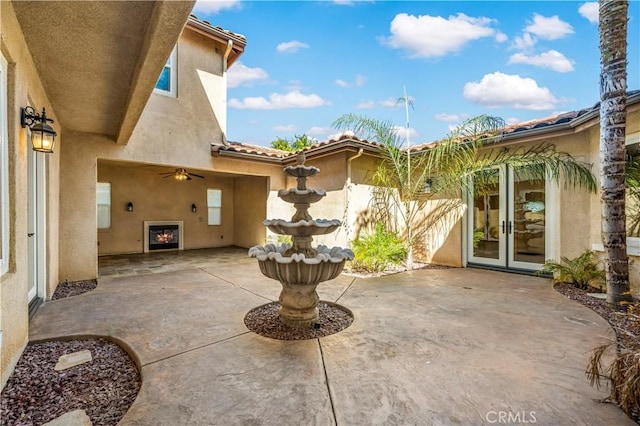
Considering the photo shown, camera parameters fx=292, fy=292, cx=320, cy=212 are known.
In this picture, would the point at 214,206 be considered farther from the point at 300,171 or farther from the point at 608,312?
the point at 608,312

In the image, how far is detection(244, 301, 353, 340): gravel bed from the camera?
3.75m

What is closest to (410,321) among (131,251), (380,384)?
(380,384)

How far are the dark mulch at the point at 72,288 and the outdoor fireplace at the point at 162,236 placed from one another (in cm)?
496

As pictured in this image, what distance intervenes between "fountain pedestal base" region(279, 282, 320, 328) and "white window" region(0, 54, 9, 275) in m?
2.91

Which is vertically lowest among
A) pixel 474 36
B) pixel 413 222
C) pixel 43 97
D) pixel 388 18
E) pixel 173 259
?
pixel 173 259

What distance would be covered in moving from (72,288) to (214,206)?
280 inches

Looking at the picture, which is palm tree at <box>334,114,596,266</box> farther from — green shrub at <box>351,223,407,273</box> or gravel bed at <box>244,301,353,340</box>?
gravel bed at <box>244,301,353,340</box>

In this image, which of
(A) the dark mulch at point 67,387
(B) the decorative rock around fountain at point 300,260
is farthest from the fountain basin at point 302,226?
(A) the dark mulch at point 67,387

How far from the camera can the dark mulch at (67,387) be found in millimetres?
2285

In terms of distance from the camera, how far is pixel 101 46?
339cm

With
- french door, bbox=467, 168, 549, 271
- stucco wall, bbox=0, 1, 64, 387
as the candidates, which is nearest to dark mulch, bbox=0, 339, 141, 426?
stucco wall, bbox=0, 1, 64, 387

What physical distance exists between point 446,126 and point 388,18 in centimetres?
514

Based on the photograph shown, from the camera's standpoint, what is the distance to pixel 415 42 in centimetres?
966

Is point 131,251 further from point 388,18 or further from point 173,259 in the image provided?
point 388,18
